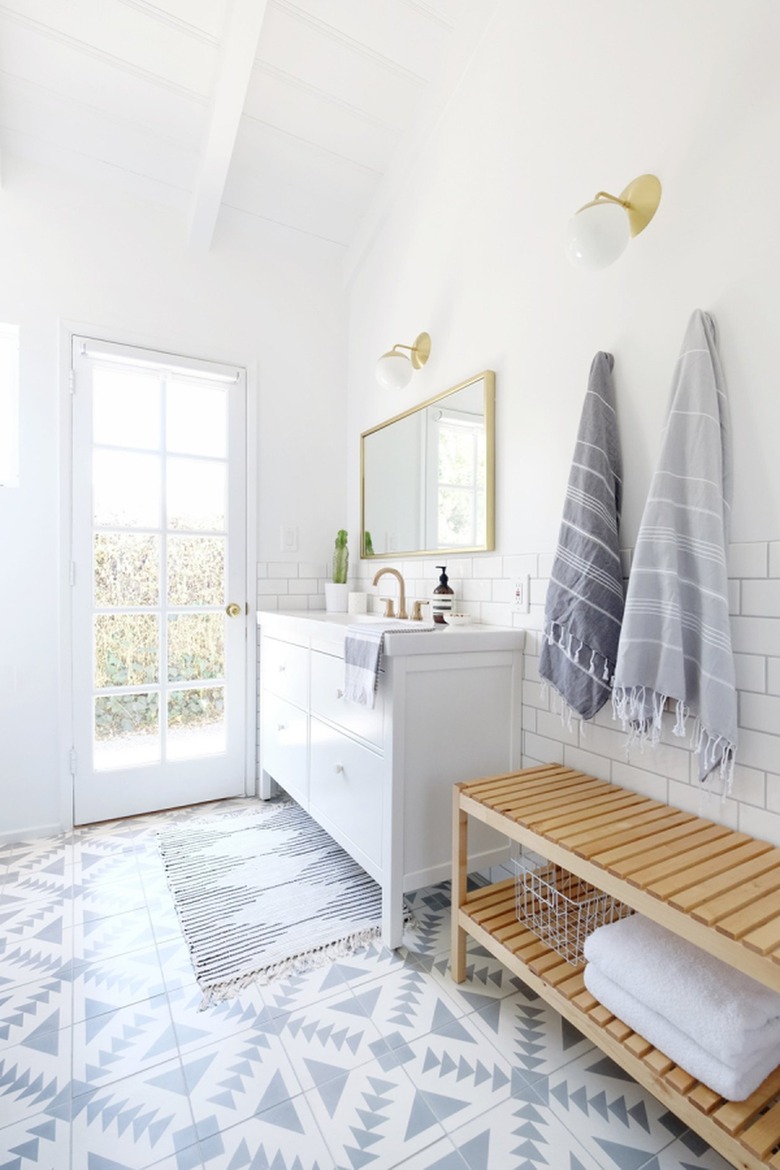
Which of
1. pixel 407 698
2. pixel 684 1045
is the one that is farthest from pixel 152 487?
pixel 684 1045

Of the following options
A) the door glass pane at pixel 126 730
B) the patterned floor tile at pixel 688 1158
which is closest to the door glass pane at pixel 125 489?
the door glass pane at pixel 126 730

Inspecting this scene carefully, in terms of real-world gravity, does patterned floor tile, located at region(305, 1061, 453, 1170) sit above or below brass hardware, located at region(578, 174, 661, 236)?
below

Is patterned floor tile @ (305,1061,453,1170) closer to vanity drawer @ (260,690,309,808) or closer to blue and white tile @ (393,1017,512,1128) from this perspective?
blue and white tile @ (393,1017,512,1128)

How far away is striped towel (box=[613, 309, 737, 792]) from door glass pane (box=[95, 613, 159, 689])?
2.01 m

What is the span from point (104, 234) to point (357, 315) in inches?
45.6

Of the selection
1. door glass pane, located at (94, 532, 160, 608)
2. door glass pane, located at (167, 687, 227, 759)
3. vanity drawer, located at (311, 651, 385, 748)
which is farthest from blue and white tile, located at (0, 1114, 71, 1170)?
door glass pane, located at (94, 532, 160, 608)

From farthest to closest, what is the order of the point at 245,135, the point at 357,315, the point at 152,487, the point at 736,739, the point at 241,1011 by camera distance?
the point at 357,315, the point at 152,487, the point at 245,135, the point at 241,1011, the point at 736,739

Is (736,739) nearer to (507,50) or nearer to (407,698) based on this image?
(407,698)

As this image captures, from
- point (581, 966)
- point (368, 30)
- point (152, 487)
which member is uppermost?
point (368, 30)

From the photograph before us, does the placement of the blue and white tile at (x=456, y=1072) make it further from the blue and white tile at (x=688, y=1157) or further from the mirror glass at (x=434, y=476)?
the mirror glass at (x=434, y=476)

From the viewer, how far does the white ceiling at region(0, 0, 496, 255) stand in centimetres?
194

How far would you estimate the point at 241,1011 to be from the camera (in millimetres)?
1446

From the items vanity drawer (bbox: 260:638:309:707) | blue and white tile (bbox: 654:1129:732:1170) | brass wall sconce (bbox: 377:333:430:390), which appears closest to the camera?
blue and white tile (bbox: 654:1129:732:1170)

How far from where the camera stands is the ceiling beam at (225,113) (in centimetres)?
183
